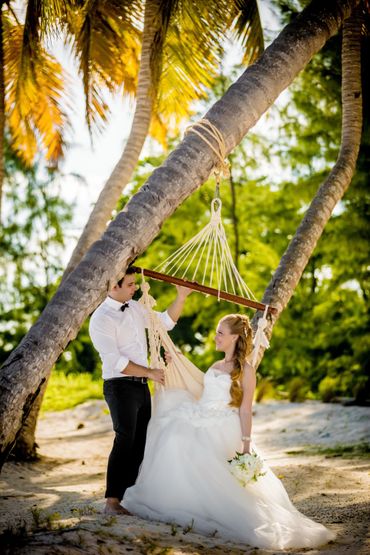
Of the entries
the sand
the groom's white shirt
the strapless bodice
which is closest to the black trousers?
the groom's white shirt

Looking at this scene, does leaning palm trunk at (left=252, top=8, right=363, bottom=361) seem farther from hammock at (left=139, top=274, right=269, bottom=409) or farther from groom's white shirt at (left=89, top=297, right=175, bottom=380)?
groom's white shirt at (left=89, top=297, right=175, bottom=380)

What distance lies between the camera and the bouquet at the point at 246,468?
3.08m

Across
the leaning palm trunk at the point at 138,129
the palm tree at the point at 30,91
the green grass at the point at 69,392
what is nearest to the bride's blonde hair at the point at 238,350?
the leaning palm trunk at the point at 138,129

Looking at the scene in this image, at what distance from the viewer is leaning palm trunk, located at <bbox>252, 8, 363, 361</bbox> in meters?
4.29

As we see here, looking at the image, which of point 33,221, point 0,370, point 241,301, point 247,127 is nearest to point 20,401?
point 0,370

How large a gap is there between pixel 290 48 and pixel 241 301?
5.37ft

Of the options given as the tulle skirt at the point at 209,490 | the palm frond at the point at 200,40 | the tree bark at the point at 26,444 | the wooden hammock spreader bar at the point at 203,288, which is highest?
the palm frond at the point at 200,40

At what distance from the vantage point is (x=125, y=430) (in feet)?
11.4

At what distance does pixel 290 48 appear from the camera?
3.57 meters

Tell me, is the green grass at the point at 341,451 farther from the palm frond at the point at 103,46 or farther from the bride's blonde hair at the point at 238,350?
the palm frond at the point at 103,46

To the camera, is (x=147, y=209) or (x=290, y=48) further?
(x=290, y=48)

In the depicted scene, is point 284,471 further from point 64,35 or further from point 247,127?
point 64,35

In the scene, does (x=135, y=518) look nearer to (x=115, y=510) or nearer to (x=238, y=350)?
(x=115, y=510)

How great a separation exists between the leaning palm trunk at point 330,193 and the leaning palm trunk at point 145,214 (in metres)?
1.29
